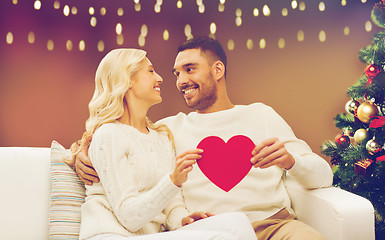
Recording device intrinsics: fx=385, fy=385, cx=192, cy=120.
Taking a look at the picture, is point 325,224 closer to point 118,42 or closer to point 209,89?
point 209,89

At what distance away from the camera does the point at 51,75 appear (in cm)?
339

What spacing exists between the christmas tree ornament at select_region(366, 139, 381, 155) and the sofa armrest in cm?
63

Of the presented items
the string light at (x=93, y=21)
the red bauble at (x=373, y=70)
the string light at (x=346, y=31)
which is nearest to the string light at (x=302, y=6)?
the string light at (x=346, y=31)

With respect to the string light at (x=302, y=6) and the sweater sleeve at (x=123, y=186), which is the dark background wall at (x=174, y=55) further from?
the sweater sleeve at (x=123, y=186)

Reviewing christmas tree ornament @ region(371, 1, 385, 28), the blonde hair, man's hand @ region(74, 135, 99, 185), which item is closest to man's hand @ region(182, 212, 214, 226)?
man's hand @ region(74, 135, 99, 185)

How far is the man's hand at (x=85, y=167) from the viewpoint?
143 centimetres

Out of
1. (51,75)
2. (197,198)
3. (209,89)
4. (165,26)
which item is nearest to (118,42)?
(165,26)

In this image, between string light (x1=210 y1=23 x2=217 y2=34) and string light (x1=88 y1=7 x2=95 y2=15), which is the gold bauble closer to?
string light (x1=210 y1=23 x2=217 y2=34)

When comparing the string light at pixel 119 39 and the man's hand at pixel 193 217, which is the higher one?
the string light at pixel 119 39

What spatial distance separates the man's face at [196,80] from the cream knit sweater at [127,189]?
1.29ft

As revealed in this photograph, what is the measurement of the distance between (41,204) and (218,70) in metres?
1.01

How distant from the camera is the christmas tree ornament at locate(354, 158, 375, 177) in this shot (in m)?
2.06

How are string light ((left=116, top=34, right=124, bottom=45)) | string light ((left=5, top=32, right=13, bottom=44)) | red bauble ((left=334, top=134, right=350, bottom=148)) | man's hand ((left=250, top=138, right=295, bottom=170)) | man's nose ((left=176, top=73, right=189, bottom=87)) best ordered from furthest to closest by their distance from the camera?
string light ((left=116, top=34, right=124, bottom=45)), string light ((left=5, top=32, right=13, bottom=44)), red bauble ((left=334, top=134, right=350, bottom=148)), man's nose ((left=176, top=73, right=189, bottom=87)), man's hand ((left=250, top=138, right=295, bottom=170))

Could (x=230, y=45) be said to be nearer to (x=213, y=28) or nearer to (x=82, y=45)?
(x=213, y=28)
